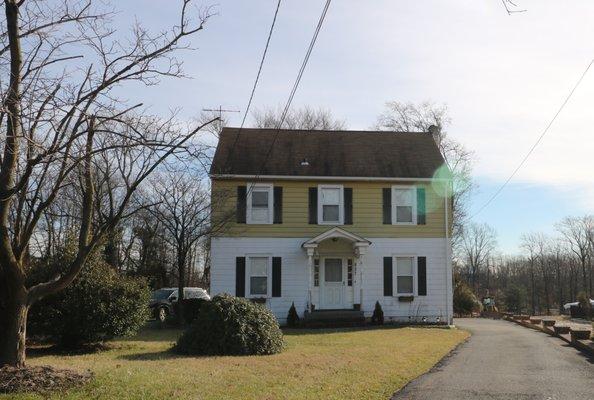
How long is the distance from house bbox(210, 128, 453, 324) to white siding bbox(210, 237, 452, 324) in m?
0.04

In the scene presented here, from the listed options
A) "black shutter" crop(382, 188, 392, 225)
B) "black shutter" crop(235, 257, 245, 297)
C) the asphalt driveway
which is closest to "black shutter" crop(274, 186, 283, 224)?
"black shutter" crop(235, 257, 245, 297)

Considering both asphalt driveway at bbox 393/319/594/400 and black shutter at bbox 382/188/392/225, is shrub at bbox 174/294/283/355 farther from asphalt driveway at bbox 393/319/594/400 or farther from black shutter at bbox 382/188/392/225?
black shutter at bbox 382/188/392/225

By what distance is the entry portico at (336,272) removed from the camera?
77.7 ft

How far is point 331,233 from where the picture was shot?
23.3 meters

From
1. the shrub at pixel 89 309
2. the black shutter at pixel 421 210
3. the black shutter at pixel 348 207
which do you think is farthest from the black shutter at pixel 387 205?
the shrub at pixel 89 309

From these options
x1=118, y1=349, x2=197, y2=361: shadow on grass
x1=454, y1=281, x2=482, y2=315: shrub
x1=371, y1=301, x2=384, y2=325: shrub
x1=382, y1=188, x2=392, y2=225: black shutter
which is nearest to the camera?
x1=118, y1=349, x2=197, y2=361: shadow on grass

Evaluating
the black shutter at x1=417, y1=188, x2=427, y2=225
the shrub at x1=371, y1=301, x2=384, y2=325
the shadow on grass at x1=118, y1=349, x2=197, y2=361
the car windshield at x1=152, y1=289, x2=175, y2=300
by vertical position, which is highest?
the black shutter at x1=417, y1=188, x2=427, y2=225

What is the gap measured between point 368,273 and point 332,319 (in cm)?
253

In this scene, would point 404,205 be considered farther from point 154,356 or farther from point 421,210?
point 154,356

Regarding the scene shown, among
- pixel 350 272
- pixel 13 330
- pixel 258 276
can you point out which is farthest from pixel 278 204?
pixel 13 330

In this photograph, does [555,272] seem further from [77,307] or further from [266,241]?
[77,307]

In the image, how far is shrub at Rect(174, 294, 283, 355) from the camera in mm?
13430

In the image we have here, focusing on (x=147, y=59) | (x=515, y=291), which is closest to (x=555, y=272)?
(x=515, y=291)

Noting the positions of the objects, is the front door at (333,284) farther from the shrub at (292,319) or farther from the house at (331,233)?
the shrub at (292,319)
